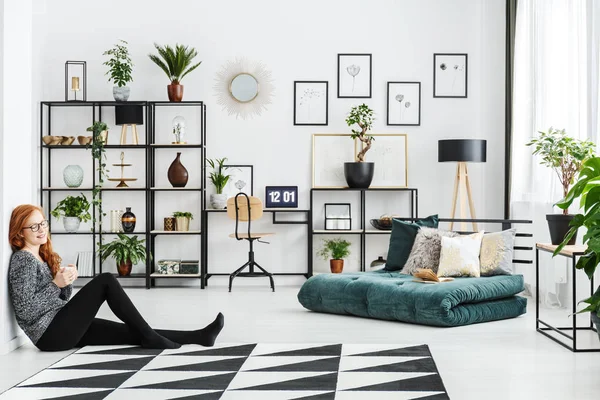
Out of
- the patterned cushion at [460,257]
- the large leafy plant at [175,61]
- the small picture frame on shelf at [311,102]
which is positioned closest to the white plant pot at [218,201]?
the small picture frame on shelf at [311,102]

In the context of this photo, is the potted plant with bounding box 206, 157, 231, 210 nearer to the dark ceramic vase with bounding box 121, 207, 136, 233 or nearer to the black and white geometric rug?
the dark ceramic vase with bounding box 121, 207, 136, 233

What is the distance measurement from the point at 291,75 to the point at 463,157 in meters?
1.99

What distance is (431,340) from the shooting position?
15.7 feet

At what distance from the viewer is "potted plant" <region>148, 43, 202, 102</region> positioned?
24.7ft

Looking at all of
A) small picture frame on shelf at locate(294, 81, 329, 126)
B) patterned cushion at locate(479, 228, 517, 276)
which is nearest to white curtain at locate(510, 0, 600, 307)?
patterned cushion at locate(479, 228, 517, 276)

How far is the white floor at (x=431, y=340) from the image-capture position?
365 centimetres

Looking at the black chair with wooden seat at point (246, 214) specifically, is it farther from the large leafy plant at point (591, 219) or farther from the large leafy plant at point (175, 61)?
the large leafy plant at point (591, 219)

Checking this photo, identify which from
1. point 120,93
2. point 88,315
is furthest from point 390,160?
point 88,315

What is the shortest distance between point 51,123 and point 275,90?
92.8 inches

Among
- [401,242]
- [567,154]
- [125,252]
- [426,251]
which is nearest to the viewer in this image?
[567,154]

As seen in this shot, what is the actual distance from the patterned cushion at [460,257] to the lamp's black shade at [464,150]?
1408mm

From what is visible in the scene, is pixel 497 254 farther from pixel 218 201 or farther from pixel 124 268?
pixel 124 268

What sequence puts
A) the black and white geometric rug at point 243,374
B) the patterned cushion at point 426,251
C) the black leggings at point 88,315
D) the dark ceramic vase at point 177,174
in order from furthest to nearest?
the dark ceramic vase at point 177,174 < the patterned cushion at point 426,251 < the black leggings at point 88,315 < the black and white geometric rug at point 243,374

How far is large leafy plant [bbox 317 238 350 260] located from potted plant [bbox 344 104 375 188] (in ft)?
2.01
